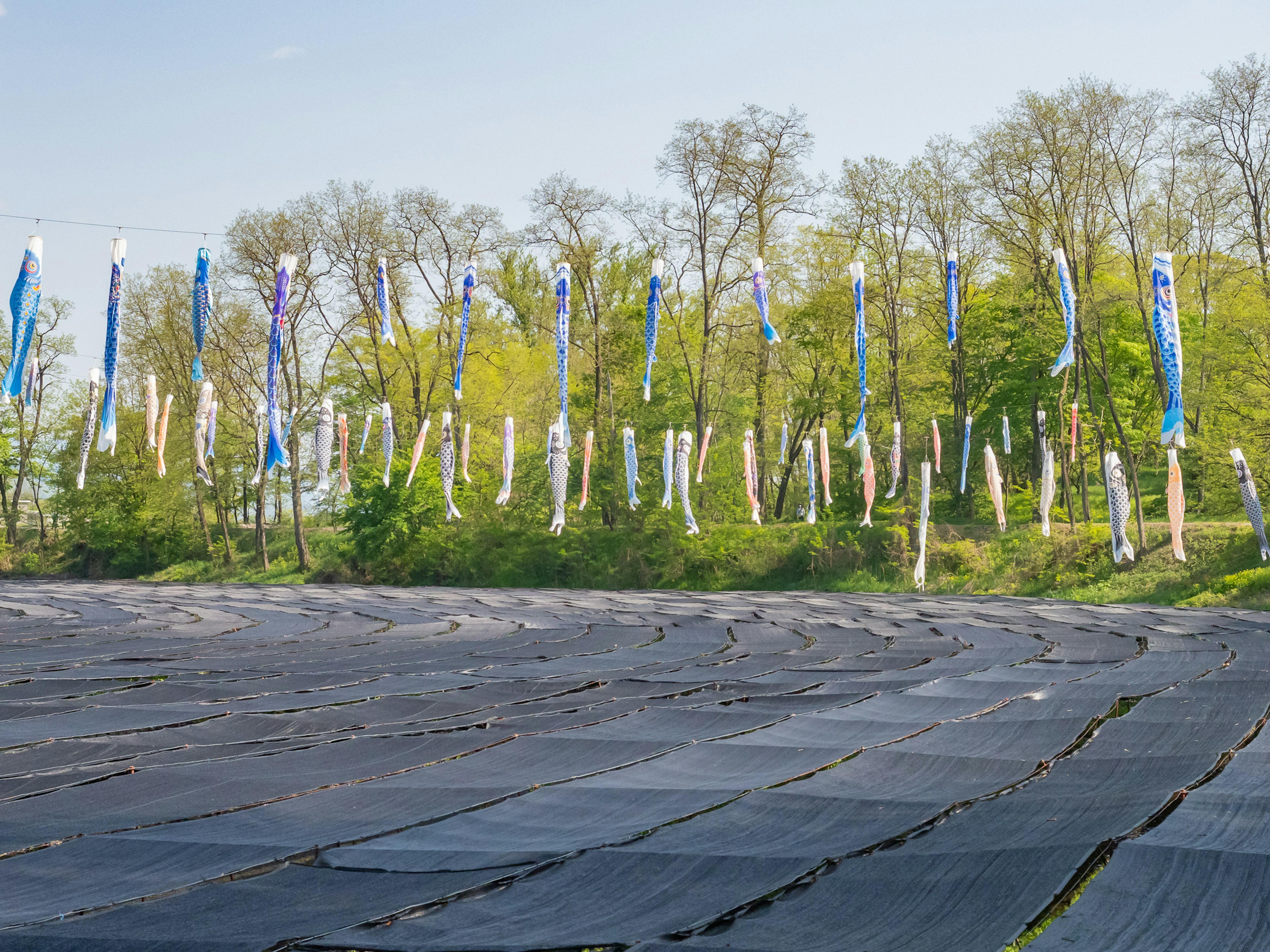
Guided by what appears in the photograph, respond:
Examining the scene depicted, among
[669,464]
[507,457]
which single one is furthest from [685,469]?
[507,457]

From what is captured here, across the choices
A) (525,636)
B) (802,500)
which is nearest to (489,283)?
(802,500)

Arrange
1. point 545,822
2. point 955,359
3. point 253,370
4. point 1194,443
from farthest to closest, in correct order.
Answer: point 253,370
point 955,359
point 1194,443
point 545,822

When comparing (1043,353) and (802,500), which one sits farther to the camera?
(802,500)

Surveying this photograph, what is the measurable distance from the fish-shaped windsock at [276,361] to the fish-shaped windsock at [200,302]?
2.91 feet

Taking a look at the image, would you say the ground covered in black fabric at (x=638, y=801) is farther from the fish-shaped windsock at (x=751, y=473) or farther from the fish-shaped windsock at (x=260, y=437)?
the fish-shaped windsock at (x=260, y=437)

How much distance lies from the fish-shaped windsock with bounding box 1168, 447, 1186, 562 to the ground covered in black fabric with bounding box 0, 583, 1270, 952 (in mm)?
3006

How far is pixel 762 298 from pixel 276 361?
713 cm

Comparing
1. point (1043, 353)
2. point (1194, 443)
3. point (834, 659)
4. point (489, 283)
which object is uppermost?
point (489, 283)

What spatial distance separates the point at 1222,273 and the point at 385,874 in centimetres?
2350

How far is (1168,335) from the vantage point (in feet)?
32.2

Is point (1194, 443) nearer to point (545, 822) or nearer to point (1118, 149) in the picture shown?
point (1118, 149)

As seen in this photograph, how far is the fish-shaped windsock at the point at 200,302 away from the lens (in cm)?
1318

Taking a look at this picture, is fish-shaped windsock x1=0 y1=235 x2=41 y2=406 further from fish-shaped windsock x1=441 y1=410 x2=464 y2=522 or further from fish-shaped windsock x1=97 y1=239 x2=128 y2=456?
fish-shaped windsock x1=441 y1=410 x2=464 y2=522

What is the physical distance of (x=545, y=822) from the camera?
410 centimetres
